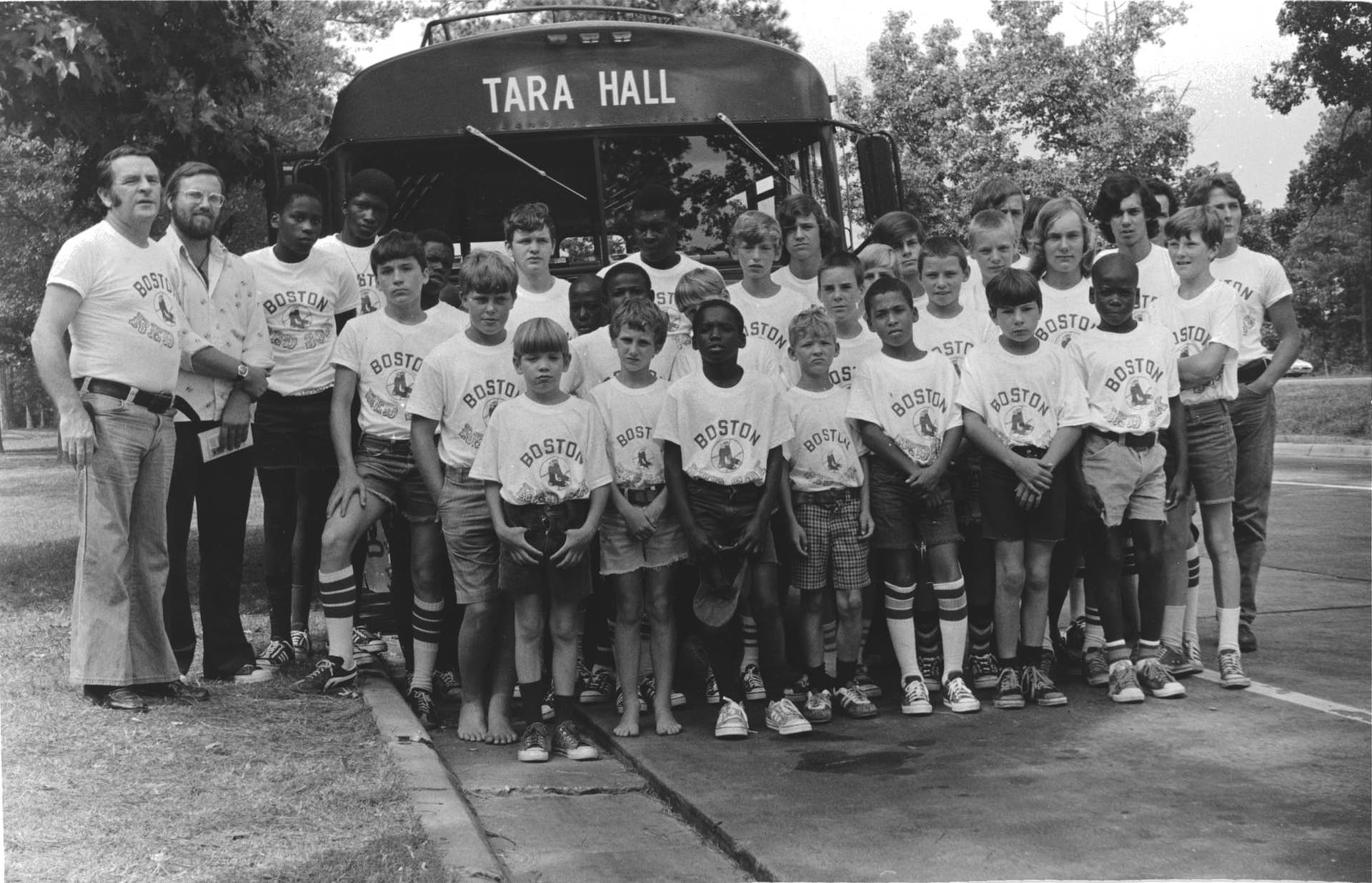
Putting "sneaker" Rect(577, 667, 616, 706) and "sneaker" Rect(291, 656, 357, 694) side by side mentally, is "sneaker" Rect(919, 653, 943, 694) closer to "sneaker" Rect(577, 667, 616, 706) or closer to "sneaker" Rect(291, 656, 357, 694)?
"sneaker" Rect(577, 667, 616, 706)

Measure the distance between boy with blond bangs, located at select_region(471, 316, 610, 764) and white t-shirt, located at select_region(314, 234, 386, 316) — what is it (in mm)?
1565

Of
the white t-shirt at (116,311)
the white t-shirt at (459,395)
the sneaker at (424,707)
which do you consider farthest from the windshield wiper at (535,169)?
the sneaker at (424,707)

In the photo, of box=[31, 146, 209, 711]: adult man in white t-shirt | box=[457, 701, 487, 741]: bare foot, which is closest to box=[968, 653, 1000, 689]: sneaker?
box=[457, 701, 487, 741]: bare foot

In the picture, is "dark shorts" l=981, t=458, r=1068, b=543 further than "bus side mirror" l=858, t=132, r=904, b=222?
No

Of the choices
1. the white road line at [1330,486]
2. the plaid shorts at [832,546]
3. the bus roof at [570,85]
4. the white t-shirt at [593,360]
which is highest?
the bus roof at [570,85]

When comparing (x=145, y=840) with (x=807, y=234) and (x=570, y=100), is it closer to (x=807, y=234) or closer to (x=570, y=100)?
(x=807, y=234)

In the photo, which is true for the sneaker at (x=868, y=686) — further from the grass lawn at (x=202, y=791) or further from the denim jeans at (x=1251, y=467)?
the grass lawn at (x=202, y=791)

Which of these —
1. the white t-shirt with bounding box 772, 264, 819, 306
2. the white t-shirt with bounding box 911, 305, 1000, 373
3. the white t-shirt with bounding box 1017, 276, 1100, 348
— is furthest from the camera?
the white t-shirt with bounding box 772, 264, 819, 306

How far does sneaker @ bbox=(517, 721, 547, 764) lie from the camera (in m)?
5.34

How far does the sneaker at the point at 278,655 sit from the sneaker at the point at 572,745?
5.65 ft

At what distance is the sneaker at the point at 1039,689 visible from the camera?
578 cm

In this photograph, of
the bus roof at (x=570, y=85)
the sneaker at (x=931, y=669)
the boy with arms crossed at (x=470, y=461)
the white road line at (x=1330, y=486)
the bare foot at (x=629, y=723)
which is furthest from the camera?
the white road line at (x=1330, y=486)

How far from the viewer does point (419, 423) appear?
5.86 meters

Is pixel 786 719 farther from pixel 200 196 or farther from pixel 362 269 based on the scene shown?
pixel 200 196
